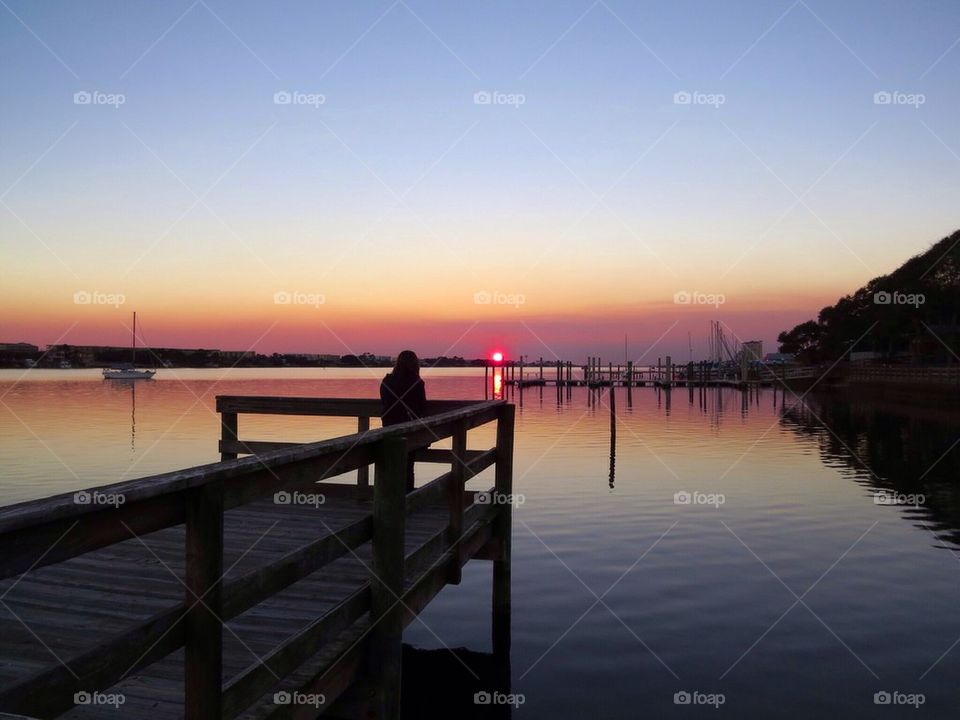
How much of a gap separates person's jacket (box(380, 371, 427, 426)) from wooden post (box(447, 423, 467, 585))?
249 cm

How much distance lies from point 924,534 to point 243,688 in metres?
17.0

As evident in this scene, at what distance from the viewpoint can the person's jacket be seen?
10.8 metres

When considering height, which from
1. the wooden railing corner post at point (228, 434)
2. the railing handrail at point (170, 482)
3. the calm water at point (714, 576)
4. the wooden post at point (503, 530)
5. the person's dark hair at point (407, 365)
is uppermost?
the person's dark hair at point (407, 365)

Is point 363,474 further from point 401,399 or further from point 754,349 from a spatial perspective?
point 754,349

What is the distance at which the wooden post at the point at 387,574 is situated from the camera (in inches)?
231

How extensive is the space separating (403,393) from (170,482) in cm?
756

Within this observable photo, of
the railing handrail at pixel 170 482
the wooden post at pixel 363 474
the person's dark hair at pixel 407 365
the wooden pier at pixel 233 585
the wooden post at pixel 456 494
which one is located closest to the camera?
the railing handrail at pixel 170 482

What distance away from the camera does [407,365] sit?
11.3 meters

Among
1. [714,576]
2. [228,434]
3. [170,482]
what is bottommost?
[714,576]

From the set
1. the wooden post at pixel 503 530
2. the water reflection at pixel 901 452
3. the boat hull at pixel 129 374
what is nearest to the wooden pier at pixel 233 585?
the wooden post at pixel 503 530

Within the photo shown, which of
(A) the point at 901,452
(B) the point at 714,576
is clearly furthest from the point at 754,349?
(B) the point at 714,576

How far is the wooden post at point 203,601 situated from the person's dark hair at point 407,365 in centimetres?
740

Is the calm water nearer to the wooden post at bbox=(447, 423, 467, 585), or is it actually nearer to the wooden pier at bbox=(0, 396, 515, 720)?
the wooden pier at bbox=(0, 396, 515, 720)

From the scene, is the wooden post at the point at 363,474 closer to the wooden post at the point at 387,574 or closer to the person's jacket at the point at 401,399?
the person's jacket at the point at 401,399
